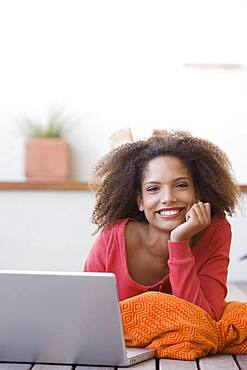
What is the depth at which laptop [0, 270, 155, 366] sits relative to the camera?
164 cm

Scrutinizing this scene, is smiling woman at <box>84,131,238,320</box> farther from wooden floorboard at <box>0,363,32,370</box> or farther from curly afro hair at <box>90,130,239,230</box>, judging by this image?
wooden floorboard at <box>0,363,32,370</box>

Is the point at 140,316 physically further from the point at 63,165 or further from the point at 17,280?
the point at 63,165

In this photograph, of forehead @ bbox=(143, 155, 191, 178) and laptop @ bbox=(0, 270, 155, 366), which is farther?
forehead @ bbox=(143, 155, 191, 178)

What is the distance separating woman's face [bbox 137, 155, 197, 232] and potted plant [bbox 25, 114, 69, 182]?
207 centimetres

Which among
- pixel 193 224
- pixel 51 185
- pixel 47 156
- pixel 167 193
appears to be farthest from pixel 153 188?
pixel 47 156

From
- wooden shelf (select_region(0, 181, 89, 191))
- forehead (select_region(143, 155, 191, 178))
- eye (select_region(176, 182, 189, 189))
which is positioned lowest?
wooden shelf (select_region(0, 181, 89, 191))

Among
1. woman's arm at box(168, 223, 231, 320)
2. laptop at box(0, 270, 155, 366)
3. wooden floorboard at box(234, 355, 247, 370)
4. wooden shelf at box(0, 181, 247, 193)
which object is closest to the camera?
laptop at box(0, 270, 155, 366)

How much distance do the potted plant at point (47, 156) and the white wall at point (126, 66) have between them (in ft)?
0.36

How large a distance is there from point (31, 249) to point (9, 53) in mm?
921

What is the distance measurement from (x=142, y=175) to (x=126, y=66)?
217cm

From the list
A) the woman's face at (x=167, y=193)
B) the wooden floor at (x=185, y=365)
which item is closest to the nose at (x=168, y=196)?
the woman's face at (x=167, y=193)

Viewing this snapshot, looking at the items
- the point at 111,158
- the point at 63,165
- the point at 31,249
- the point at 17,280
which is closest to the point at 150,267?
the point at 111,158

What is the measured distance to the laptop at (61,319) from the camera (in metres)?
1.64

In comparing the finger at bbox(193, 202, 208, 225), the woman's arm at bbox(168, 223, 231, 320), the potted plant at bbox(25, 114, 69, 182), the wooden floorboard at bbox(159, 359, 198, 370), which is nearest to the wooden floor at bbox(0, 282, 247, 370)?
the wooden floorboard at bbox(159, 359, 198, 370)
